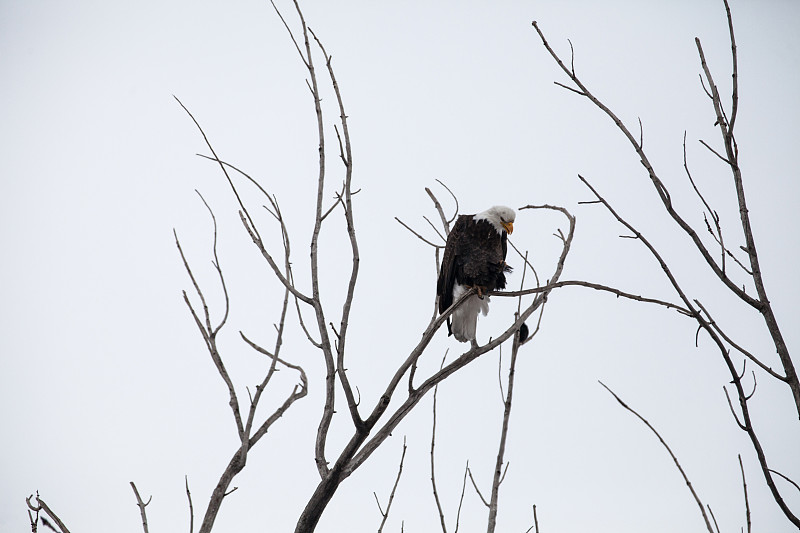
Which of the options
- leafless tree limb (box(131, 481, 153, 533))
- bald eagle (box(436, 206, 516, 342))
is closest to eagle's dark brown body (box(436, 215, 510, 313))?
bald eagle (box(436, 206, 516, 342))

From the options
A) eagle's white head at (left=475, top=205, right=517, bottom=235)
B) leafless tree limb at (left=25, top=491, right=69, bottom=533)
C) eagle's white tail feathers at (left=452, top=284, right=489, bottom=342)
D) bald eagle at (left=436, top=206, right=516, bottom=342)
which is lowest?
leafless tree limb at (left=25, top=491, right=69, bottom=533)

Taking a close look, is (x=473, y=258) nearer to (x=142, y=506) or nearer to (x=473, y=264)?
(x=473, y=264)

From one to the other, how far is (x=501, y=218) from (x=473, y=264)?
1.39 feet

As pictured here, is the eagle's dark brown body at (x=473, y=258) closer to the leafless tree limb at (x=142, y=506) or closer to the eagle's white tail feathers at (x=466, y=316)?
the eagle's white tail feathers at (x=466, y=316)

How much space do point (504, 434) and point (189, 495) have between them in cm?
109

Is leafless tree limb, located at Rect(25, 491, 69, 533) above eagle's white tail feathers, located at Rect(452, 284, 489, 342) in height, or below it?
below

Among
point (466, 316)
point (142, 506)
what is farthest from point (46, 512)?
point (466, 316)

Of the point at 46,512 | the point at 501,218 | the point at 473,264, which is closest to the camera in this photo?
the point at 46,512

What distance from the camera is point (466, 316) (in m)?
4.50

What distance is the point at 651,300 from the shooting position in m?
1.61

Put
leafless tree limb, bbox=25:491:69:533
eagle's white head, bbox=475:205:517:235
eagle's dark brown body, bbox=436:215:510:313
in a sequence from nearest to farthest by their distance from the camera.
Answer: leafless tree limb, bbox=25:491:69:533 → eagle's dark brown body, bbox=436:215:510:313 → eagle's white head, bbox=475:205:517:235

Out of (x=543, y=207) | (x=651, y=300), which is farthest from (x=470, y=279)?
(x=651, y=300)

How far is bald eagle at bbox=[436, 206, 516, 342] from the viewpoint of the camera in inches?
174

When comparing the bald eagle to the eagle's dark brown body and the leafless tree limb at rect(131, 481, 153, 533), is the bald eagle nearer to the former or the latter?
the eagle's dark brown body
